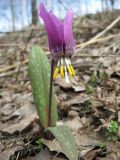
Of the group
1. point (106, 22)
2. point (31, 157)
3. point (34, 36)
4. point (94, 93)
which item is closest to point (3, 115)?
point (94, 93)

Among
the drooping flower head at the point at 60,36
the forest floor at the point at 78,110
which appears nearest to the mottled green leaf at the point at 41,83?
the forest floor at the point at 78,110

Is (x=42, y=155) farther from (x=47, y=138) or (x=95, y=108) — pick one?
(x=95, y=108)

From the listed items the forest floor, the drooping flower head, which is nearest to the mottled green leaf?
the forest floor

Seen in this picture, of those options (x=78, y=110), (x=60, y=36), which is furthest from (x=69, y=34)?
(x=78, y=110)

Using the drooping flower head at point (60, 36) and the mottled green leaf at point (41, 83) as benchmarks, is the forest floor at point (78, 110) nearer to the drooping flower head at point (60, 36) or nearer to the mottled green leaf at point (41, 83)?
the mottled green leaf at point (41, 83)

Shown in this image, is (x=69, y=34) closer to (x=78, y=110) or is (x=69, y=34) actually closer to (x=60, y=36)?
(x=60, y=36)

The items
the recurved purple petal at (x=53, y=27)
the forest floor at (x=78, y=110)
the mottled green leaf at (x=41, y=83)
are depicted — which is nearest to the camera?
the recurved purple petal at (x=53, y=27)
